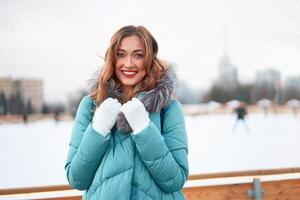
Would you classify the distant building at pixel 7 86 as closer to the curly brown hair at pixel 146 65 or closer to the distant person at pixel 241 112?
the curly brown hair at pixel 146 65

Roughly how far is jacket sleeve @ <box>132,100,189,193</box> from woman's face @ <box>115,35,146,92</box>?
0.43ft

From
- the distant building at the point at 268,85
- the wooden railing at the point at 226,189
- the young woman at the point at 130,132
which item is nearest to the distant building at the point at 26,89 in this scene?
the wooden railing at the point at 226,189

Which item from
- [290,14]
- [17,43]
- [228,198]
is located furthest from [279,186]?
[17,43]

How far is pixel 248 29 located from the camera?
66.6 inches

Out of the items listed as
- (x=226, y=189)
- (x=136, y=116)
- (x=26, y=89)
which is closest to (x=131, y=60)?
(x=136, y=116)

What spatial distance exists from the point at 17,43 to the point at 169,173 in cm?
101

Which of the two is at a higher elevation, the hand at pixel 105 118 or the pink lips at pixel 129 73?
the pink lips at pixel 129 73

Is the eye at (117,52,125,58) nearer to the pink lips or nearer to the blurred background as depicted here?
the pink lips

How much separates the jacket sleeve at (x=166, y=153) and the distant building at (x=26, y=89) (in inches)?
32.6

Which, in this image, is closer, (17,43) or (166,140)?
(166,140)

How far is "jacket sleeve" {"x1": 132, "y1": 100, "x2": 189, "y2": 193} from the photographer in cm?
72

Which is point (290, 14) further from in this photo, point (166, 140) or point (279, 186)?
A: point (166, 140)

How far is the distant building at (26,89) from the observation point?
1.44 metres

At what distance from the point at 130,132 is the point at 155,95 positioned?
0.34 feet
